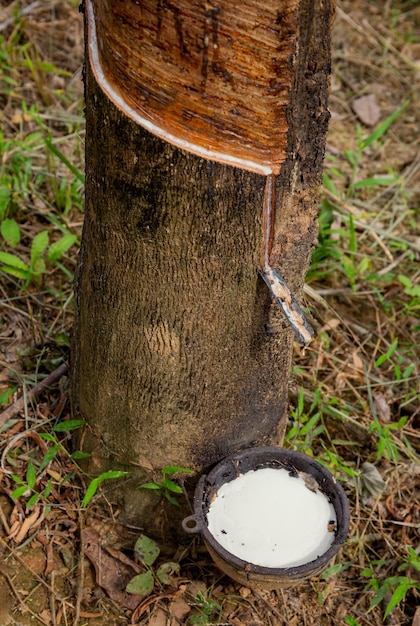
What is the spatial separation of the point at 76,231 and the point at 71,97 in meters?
0.87

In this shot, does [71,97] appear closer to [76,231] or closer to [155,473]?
[76,231]

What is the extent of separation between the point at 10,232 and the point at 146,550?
3.86ft

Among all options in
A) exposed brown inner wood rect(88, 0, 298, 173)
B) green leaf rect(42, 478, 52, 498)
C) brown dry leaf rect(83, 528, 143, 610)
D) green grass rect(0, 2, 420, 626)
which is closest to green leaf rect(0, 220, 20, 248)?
green grass rect(0, 2, 420, 626)

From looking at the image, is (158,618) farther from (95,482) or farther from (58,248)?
(58,248)

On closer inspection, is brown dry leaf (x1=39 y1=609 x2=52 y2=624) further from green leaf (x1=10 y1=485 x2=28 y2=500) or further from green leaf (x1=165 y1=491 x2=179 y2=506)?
green leaf (x1=165 y1=491 x2=179 y2=506)

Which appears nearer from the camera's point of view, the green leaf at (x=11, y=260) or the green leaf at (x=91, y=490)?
the green leaf at (x=91, y=490)

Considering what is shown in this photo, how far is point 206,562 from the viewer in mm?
2006

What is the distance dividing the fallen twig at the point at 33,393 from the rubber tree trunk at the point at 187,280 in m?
0.23

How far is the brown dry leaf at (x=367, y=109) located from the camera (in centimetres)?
371

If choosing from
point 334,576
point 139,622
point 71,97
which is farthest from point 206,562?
point 71,97

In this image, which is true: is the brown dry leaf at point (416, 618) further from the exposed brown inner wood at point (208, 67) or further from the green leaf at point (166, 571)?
the exposed brown inner wood at point (208, 67)

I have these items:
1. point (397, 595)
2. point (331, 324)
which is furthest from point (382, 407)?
point (397, 595)

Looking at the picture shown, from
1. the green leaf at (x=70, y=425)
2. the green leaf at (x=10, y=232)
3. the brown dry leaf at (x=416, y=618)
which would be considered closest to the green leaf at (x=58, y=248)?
the green leaf at (x=10, y=232)

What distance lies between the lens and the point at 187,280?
1.58 meters
